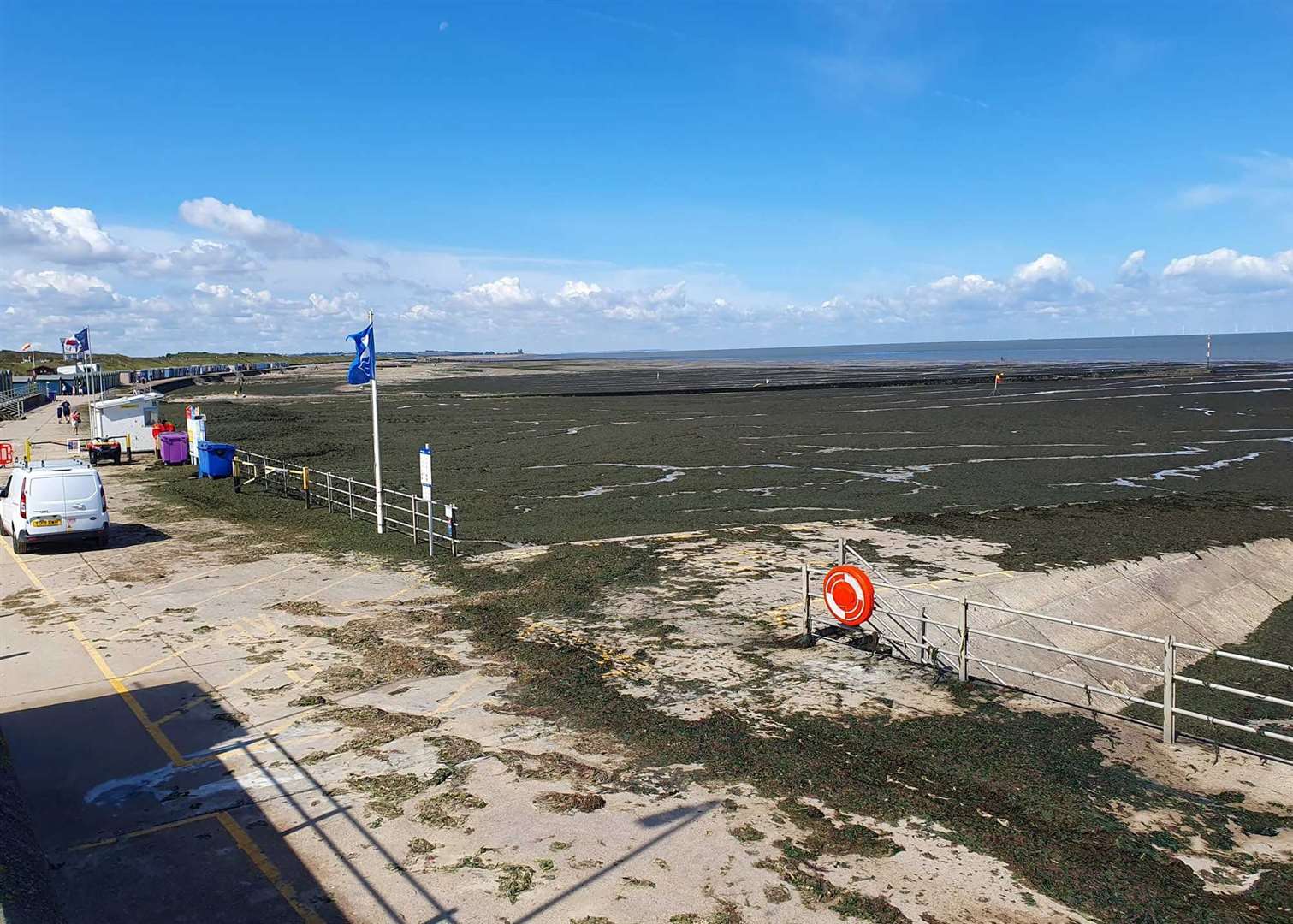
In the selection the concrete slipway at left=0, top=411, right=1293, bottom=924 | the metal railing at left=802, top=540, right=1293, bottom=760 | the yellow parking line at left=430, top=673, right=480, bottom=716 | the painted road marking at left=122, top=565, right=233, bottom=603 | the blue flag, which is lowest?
the metal railing at left=802, top=540, right=1293, bottom=760

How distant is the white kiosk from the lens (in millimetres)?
35719

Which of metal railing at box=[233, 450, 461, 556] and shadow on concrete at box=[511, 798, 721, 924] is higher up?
metal railing at box=[233, 450, 461, 556]

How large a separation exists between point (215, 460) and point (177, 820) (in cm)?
2554

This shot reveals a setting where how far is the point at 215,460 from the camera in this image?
31.0m

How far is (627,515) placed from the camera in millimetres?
24688

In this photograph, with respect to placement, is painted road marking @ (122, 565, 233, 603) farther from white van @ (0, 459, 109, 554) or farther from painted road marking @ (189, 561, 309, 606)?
white van @ (0, 459, 109, 554)

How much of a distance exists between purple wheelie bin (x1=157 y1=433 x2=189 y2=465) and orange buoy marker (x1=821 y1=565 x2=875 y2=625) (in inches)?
1183

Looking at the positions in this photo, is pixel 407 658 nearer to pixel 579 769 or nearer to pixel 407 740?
pixel 407 740

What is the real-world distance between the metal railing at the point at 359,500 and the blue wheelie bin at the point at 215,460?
0.48m

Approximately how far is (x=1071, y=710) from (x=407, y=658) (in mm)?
9146

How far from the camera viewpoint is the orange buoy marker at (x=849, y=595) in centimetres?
1276

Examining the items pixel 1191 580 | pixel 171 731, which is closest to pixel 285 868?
pixel 171 731

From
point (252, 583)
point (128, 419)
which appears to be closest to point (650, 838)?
point (252, 583)

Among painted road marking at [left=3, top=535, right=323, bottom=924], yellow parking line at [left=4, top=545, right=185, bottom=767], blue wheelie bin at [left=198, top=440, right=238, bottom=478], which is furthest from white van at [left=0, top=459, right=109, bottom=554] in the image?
blue wheelie bin at [left=198, top=440, right=238, bottom=478]
